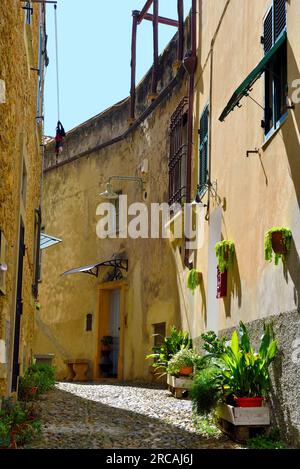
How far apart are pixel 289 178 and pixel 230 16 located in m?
4.01

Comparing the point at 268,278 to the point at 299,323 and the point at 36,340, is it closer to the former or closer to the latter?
the point at 299,323

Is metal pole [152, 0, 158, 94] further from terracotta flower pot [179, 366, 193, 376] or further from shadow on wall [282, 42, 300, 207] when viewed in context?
shadow on wall [282, 42, 300, 207]

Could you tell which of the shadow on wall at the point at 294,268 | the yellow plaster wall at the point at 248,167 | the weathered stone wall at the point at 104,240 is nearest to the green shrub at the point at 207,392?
the yellow plaster wall at the point at 248,167

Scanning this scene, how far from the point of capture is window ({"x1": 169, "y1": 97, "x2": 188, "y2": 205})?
40.5 ft

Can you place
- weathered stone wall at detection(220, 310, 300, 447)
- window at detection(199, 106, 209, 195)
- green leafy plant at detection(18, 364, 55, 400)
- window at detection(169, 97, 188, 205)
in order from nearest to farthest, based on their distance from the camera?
weathered stone wall at detection(220, 310, 300, 447) → green leafy plant at detection(18, 364, 55, 400) → window at detection(199, 106, 209, 195) → window at detection(169, 97, 188, 205)

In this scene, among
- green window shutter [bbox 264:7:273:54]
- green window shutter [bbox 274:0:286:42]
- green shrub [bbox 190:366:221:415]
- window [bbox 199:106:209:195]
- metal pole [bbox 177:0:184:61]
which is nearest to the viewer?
green shrub [bbox 190:366:221:415]

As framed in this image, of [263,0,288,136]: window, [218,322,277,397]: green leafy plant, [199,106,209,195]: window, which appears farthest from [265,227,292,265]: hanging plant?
[199,106,209,195]: window

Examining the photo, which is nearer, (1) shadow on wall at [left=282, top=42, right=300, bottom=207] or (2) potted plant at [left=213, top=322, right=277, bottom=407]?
(1) shadow on wall at [left=282, top=42, right=300, bottom=207]

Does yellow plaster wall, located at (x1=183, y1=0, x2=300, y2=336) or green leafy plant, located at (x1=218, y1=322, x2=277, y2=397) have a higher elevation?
yellow plaster wall, located at (x1=183, y1=0, x2=300, y2=336)

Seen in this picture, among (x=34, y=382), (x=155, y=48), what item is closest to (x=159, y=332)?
(x=34, y=382)

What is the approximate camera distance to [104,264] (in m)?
17.1

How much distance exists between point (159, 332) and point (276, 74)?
8.27 metres

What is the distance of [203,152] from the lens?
11.1 meters
